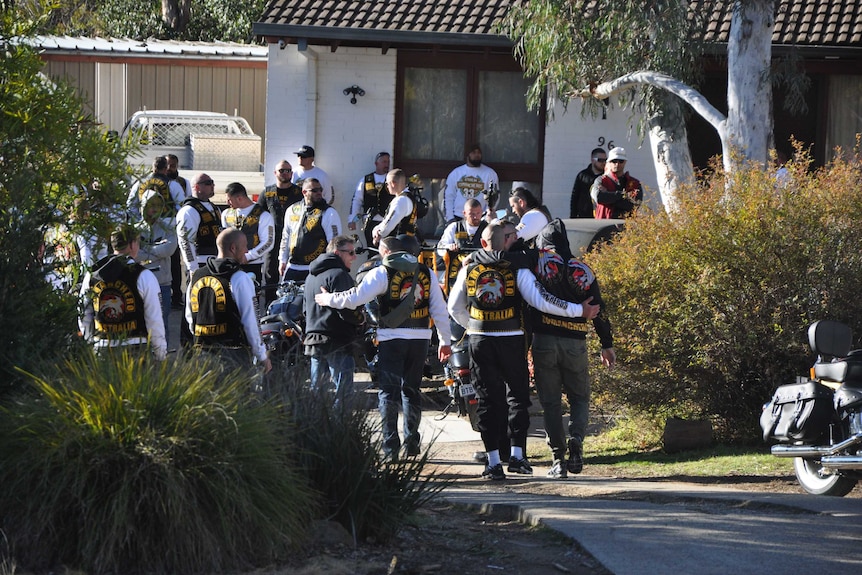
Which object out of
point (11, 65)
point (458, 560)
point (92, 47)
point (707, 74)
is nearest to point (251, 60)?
point (92, 47)

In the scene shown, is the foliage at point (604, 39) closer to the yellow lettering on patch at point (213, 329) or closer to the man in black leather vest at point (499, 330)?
the man in black leather vest at point (499, 330)

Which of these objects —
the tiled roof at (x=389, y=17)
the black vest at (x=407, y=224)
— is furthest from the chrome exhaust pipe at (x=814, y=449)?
the tiled roof at (x=389, y=17)

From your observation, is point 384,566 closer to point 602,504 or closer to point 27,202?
point 602,504

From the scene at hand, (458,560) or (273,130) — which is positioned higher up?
(273,130)

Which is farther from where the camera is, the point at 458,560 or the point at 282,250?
the point at 282,250

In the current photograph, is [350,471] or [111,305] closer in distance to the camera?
[350,471]

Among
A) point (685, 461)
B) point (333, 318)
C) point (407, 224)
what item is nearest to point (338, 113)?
point (407, 224)

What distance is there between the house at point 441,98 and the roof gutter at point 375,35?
13 millimetres

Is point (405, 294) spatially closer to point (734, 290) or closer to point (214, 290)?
point (214, 290)

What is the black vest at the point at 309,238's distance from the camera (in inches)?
516

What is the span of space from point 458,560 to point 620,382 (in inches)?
166

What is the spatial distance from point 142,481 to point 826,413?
15.2ft

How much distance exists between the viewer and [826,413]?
8023mm

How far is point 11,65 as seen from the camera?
703 centimetres
